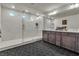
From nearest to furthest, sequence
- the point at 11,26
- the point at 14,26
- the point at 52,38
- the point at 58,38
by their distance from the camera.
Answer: the point at 58,38
the point at 52,38
the point at 11,26
the point at 14,26

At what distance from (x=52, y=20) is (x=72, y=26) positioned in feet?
9.98

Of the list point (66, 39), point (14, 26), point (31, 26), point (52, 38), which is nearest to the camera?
point (66, 39)

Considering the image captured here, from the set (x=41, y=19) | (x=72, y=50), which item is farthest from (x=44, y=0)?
(x=41, y=19)

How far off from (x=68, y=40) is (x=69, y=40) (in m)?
0.06

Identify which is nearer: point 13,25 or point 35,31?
point 13,25

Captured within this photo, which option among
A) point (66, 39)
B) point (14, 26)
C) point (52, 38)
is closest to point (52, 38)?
point (52, 38)

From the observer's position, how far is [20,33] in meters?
5.84

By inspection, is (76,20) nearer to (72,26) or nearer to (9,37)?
(72,26)

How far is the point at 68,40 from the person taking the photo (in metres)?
3.29

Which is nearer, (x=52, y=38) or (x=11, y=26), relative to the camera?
(x=52, y=38)

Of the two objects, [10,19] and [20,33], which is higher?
[10,19]

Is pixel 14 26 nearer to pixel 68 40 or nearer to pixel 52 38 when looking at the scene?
pixel 52 38

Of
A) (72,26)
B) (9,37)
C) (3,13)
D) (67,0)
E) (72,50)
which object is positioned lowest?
(72,50)

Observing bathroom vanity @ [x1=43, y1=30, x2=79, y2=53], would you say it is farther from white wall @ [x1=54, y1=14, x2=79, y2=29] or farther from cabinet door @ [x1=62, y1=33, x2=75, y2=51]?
white wall @ [x1=54, y1=14, x2=79, y2=29]
